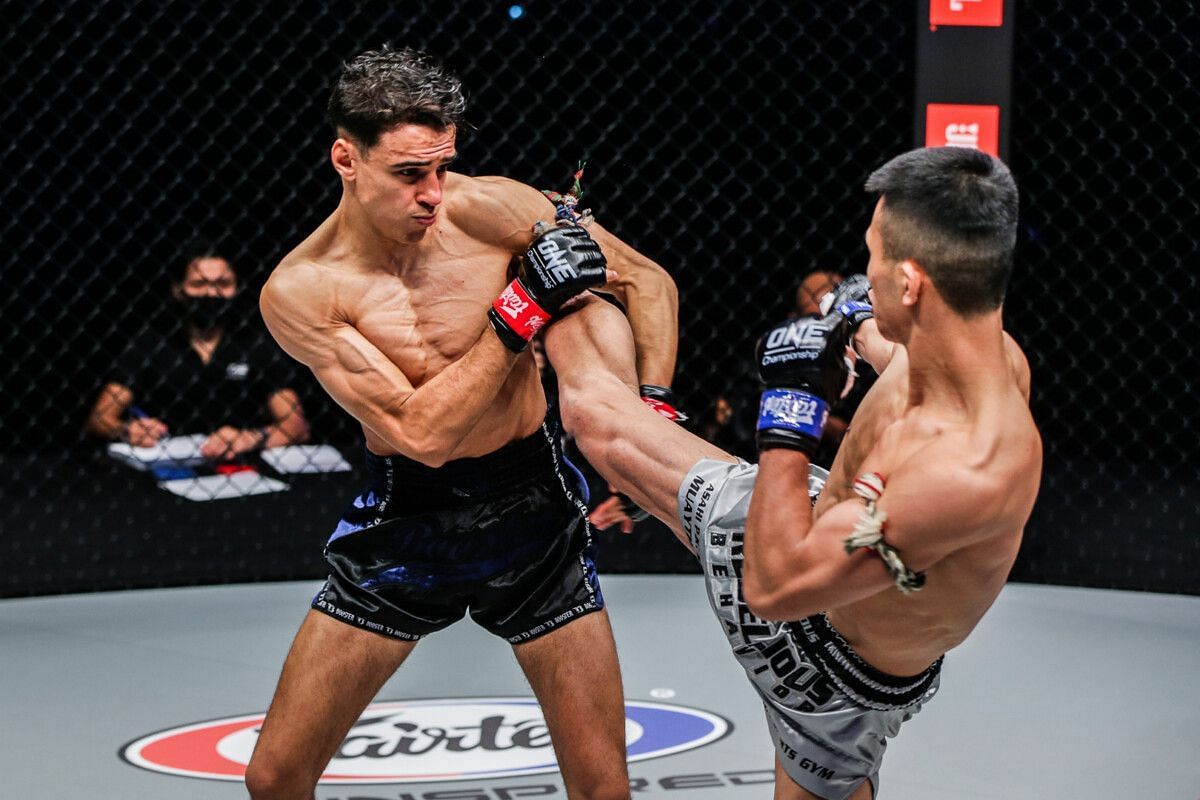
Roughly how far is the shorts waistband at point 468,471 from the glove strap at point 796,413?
24.6 inches

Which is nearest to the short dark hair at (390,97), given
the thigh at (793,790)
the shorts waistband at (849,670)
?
the shorts waistband at (849,670)

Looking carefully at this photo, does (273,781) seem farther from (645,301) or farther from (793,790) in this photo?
(645,301)

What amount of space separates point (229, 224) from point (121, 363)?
82 cm

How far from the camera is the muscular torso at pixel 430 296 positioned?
7.27 feet

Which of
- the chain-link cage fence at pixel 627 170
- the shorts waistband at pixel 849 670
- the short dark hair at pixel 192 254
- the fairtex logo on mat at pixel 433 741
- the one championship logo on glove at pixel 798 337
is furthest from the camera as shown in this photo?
the chain-link cage fence at pixel 627 170

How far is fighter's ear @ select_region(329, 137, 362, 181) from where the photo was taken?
2.12m

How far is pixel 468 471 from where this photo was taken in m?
2.23

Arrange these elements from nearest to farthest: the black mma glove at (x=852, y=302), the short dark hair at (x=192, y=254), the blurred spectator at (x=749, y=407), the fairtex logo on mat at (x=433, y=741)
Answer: the black mma glove at (x=852, y=302), the fairtex logo on mat at (x=433, y=741), the blurred spectator at (x=749, y=407), the short dark hair at (x=192, y=254)

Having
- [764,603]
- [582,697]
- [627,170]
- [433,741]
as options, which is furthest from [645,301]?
[627,170]

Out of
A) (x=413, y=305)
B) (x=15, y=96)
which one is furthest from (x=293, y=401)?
(x=413, y=305)

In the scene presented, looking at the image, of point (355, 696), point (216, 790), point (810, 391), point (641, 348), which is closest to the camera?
point (810, 391)

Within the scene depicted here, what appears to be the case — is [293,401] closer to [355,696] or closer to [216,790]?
[216,790]

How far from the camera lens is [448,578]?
2.19 metres

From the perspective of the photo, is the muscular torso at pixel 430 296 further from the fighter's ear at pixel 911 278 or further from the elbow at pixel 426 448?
the fighter's ear at pixel 911 278
